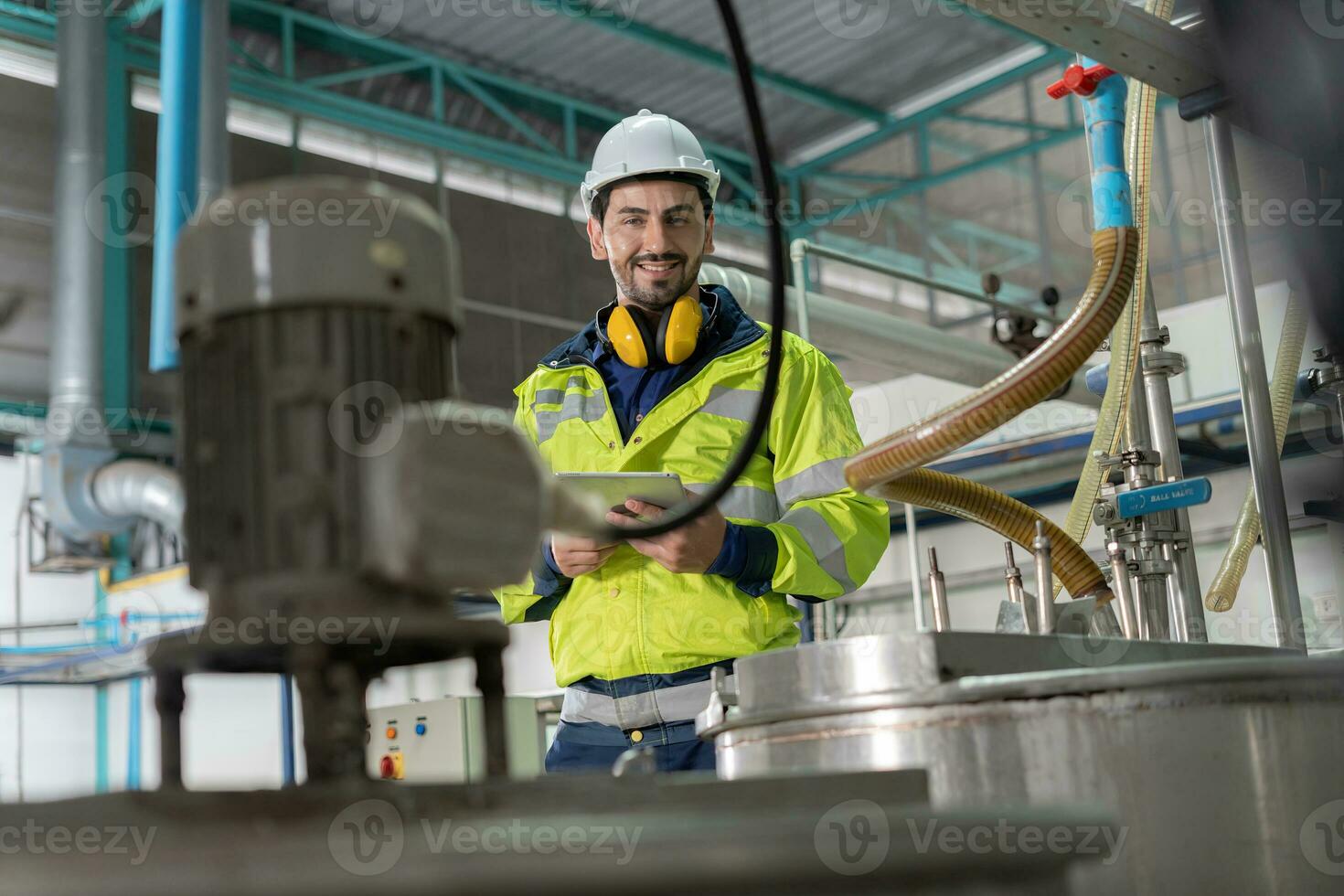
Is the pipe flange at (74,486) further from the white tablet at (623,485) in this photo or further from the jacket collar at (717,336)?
the white tablet at (623,485)

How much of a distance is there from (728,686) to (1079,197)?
623 centimetres

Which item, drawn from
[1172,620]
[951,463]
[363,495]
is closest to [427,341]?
[363,495]

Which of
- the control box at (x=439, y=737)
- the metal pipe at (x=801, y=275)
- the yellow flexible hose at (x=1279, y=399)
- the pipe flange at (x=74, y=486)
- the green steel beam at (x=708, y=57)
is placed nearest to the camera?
the yellow flexible hose at (x=1279, y=399)

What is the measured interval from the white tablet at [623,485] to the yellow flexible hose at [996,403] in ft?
0.86

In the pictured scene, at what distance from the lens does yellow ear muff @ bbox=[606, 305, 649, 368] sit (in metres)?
1.60

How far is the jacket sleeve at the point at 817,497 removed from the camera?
1.45 m

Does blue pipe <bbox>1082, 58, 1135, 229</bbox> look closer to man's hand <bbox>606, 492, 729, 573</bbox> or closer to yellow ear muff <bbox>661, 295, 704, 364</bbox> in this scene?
yellow ear muff <bbox>661, 295, 704, 364</bbox>

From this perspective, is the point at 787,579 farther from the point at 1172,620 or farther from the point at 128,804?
the point at 128,804

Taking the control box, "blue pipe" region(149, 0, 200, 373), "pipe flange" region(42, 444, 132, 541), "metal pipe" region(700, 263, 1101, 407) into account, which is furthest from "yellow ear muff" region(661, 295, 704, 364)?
"pipe flange" region(42, 444, 132, 541)

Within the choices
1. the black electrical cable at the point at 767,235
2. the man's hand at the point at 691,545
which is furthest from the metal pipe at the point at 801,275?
the black electrical cable at the point at 767,235

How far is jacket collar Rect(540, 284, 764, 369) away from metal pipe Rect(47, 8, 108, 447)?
4423 millimetres

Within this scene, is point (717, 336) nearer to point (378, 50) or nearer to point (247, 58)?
point (247, 58)

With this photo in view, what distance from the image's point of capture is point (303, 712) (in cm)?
42

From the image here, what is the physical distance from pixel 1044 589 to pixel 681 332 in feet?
1.79
